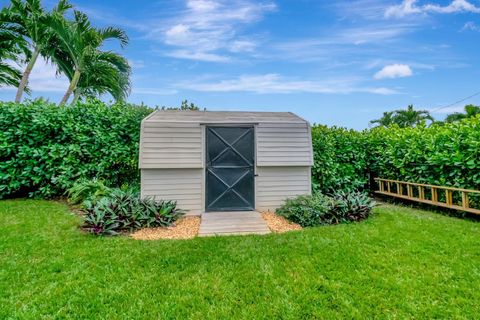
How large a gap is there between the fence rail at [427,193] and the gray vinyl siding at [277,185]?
2.89 m

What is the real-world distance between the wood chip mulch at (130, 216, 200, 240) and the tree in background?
57.0ft

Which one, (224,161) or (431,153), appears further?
(431,153)

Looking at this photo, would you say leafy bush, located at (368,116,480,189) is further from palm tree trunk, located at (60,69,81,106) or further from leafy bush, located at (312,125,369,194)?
palm tree trunk, located at (60,69,81,106)

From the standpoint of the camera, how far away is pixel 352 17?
24.7 ft

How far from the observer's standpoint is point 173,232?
4996 mm

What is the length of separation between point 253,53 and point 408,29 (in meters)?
4.58

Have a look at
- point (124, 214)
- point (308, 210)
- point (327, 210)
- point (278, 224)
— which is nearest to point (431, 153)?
point (327, 210)

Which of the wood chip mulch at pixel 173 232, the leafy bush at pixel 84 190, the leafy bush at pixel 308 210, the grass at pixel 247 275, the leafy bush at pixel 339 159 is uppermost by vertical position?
the leafy bush at pixel 339 159

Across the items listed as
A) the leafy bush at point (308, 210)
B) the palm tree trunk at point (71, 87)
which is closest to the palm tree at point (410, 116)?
the leafy bush at point (308, 210)

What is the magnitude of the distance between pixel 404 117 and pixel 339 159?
46.1ft

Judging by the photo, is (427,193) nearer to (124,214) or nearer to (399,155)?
(399,155)

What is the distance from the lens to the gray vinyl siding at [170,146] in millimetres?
5949

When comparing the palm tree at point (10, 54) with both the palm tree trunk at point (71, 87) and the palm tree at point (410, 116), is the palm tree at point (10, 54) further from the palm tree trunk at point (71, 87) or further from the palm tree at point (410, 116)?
the palm tree at point (410, 116)

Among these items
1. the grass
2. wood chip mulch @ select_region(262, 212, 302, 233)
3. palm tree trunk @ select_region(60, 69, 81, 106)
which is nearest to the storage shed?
wood chip mulch @ select_region(262, 212, 302, 233)
